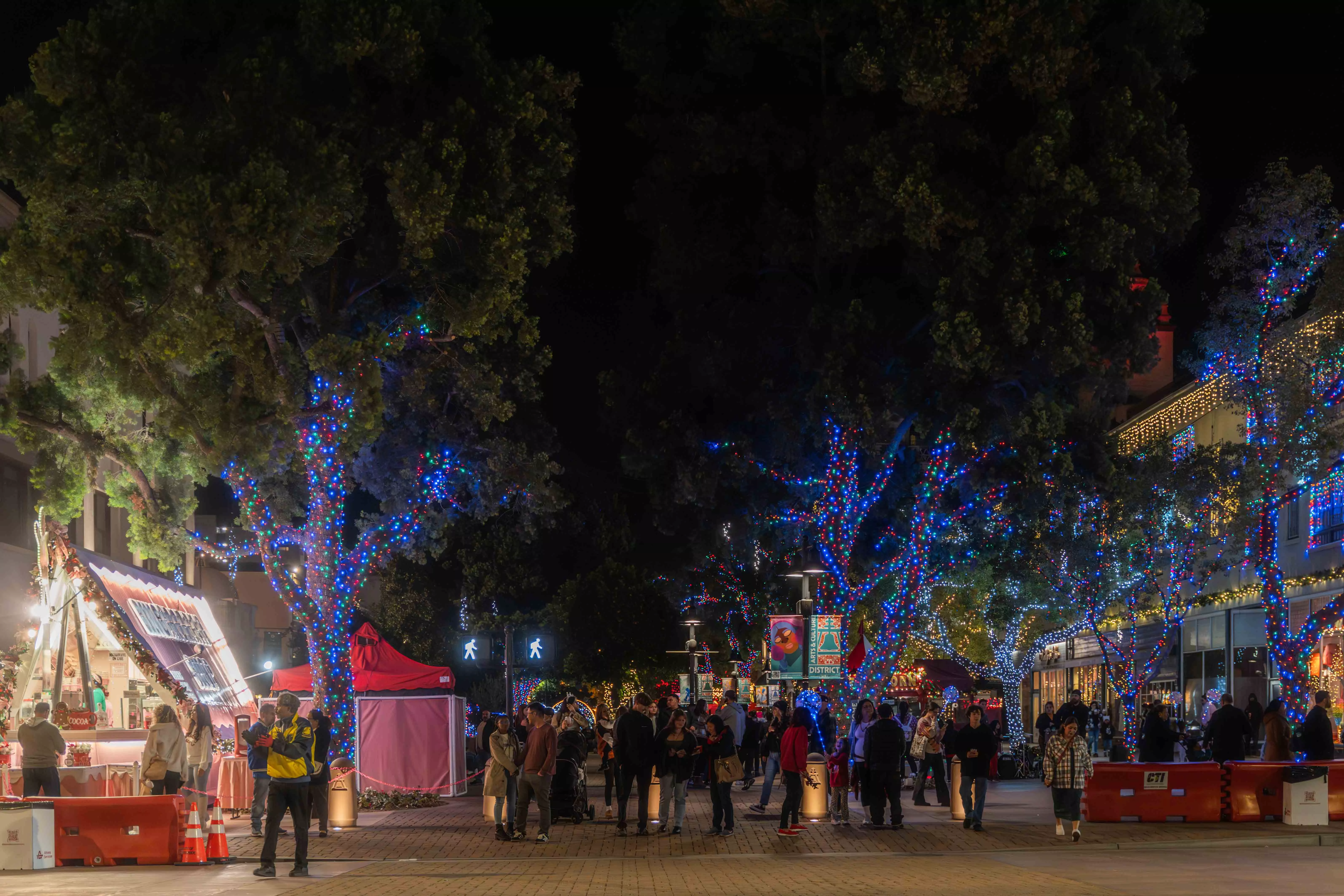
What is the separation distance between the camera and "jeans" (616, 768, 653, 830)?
21469 millimetres

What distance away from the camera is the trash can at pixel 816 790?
2311cm

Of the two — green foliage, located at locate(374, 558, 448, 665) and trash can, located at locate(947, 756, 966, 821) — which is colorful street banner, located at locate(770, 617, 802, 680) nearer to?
trash can, located at locate(947, 756, 966, 821)

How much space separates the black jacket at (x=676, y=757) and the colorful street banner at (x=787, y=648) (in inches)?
143

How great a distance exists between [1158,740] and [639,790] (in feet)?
35.6

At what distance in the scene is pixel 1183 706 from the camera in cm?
4419

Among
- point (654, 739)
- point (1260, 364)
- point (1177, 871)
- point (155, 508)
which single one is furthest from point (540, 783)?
point (1260, 364)

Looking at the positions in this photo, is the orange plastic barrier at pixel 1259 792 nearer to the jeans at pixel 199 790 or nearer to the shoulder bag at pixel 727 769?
the shoulder bag at pixel 727 769

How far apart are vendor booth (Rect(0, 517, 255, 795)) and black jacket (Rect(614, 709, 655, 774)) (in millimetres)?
6687

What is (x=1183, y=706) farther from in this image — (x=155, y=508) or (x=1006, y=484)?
(x=155, y=508)

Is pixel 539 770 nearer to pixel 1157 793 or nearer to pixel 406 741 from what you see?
pixel 1157 793

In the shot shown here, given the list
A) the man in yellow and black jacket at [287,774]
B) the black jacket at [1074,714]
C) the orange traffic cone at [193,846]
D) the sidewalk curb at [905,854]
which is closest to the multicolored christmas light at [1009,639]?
the black jacket at [1074,714]

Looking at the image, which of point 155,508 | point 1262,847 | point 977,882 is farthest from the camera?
point 155,508

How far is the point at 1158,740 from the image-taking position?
27719mm

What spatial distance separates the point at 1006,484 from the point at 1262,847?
458 inches
